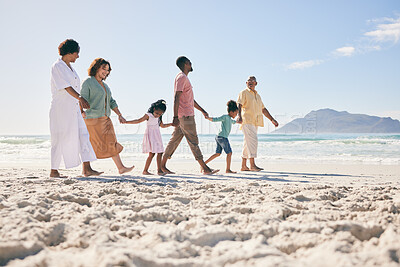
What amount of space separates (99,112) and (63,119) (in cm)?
62

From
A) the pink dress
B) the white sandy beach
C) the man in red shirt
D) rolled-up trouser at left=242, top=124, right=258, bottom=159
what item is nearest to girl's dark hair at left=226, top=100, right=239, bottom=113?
rolled-up trouser at left=242, top=124, right=258, bottom=159

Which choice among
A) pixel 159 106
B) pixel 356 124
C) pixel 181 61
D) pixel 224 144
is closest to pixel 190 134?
pixel 159 106

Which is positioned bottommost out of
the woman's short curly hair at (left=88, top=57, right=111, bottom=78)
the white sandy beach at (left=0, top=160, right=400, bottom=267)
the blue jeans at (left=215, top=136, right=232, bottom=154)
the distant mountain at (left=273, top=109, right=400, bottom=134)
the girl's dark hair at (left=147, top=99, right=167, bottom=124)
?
the white sandy beach at (left=0, top=160, right=400, bottom=267)

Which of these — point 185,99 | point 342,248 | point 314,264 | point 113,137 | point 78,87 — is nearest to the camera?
point 314,264

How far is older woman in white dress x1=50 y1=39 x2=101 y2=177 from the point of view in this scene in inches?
163

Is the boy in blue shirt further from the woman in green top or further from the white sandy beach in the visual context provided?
the white sandy beach

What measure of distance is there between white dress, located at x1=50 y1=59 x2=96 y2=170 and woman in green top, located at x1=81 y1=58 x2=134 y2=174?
345 millimetres

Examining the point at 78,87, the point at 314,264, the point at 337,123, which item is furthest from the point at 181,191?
the point at 337,123

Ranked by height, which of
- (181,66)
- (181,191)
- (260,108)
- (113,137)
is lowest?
(181,191)

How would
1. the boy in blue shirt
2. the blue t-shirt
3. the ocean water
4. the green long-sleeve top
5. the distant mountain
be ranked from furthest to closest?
1. the distant mountain
2. the ocean water
3. the blue t-shirt
4. the boy in blue shirt
5. the green long-sleeve top

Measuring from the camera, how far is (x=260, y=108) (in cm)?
643

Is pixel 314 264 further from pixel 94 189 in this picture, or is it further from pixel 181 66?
pixel 181 66

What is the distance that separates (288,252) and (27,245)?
1.37 m

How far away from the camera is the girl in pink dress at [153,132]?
5.18m
